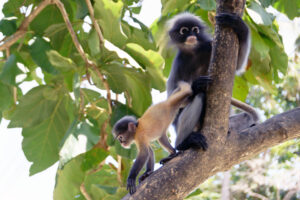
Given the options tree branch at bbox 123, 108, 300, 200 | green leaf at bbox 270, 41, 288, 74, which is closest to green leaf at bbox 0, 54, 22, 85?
tree branch at bbox 123, 108, 300, 200

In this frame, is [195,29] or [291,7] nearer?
[291,7]

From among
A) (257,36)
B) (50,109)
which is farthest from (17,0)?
(257,36)

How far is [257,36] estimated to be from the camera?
3.91 meters

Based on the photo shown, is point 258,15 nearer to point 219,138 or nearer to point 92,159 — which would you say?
point 219,138

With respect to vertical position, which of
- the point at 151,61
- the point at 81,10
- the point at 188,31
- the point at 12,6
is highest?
the point at 12,6

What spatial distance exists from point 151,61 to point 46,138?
134 centimetres

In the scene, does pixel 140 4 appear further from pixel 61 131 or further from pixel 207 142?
pixel 207 142

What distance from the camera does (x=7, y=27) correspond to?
3.48m

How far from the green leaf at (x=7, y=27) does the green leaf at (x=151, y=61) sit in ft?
3.40

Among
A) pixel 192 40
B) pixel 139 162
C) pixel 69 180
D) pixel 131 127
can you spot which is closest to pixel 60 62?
pixel 131 127

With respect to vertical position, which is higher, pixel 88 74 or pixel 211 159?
pixel 88 74

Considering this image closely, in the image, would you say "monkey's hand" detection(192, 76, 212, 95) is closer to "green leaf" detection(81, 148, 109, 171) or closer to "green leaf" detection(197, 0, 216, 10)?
"green leaf" detection(197, 0, 216, 10)

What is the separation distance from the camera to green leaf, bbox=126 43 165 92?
10.4 ft

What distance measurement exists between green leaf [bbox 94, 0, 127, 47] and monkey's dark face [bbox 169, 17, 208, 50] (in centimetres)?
120
